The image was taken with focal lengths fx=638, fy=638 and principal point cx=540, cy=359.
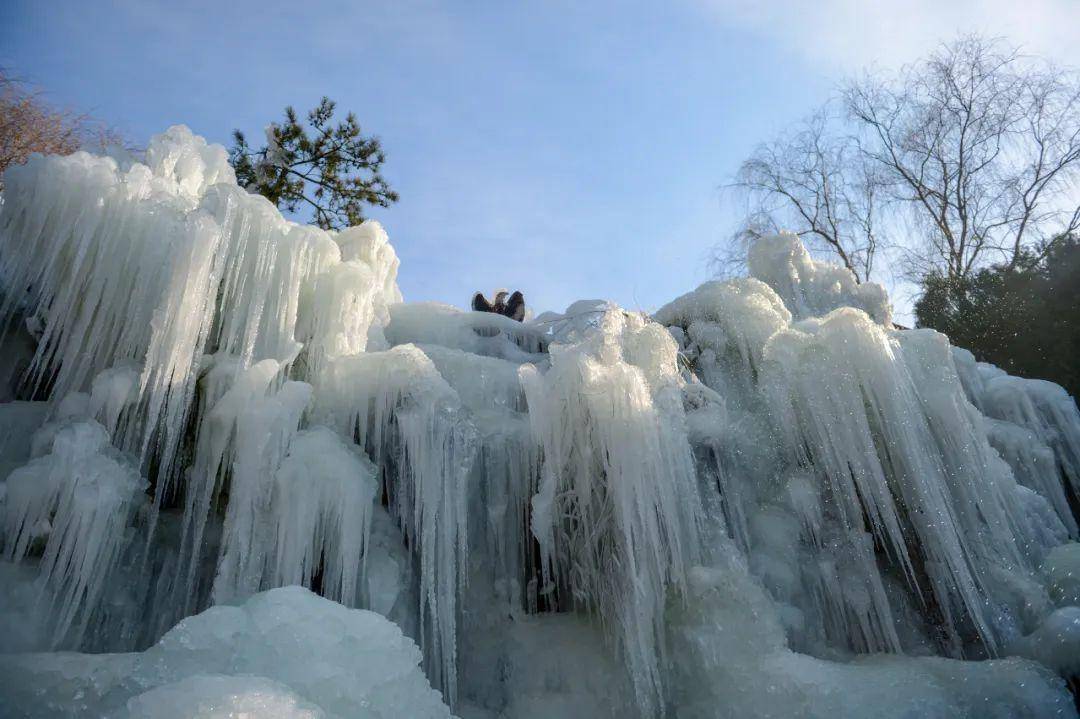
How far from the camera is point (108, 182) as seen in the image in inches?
151

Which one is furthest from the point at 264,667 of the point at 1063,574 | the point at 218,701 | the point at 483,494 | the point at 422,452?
the point at 1063,574

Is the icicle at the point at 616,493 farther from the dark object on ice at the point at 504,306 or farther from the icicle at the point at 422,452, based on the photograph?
the dark object on ice at the point at 504,306

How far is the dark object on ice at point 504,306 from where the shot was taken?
6957mm

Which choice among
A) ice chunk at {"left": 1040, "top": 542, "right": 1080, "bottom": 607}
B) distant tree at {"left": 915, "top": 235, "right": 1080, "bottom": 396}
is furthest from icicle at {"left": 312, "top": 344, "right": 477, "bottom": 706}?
distant tree at {"left": 915, "top": 235, "right": 1080, "bottom": 396}

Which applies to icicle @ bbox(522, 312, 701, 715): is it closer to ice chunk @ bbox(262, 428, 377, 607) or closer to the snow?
ice chunk @ bbox(262, 428, 377, 607)

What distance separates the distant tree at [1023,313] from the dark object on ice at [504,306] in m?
7.59

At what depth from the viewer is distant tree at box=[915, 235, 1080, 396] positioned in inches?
357

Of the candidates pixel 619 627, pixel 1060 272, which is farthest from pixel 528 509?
pixel 1060 272

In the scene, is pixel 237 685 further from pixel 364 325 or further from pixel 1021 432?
pixel 1021 432

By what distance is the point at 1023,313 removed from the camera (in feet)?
31.7

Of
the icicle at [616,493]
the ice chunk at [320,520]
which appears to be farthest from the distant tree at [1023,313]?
the ice chunk at [320,520]

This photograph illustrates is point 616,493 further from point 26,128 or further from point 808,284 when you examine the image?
point 26,128

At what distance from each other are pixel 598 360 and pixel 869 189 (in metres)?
13.1

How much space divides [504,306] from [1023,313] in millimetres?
8137
